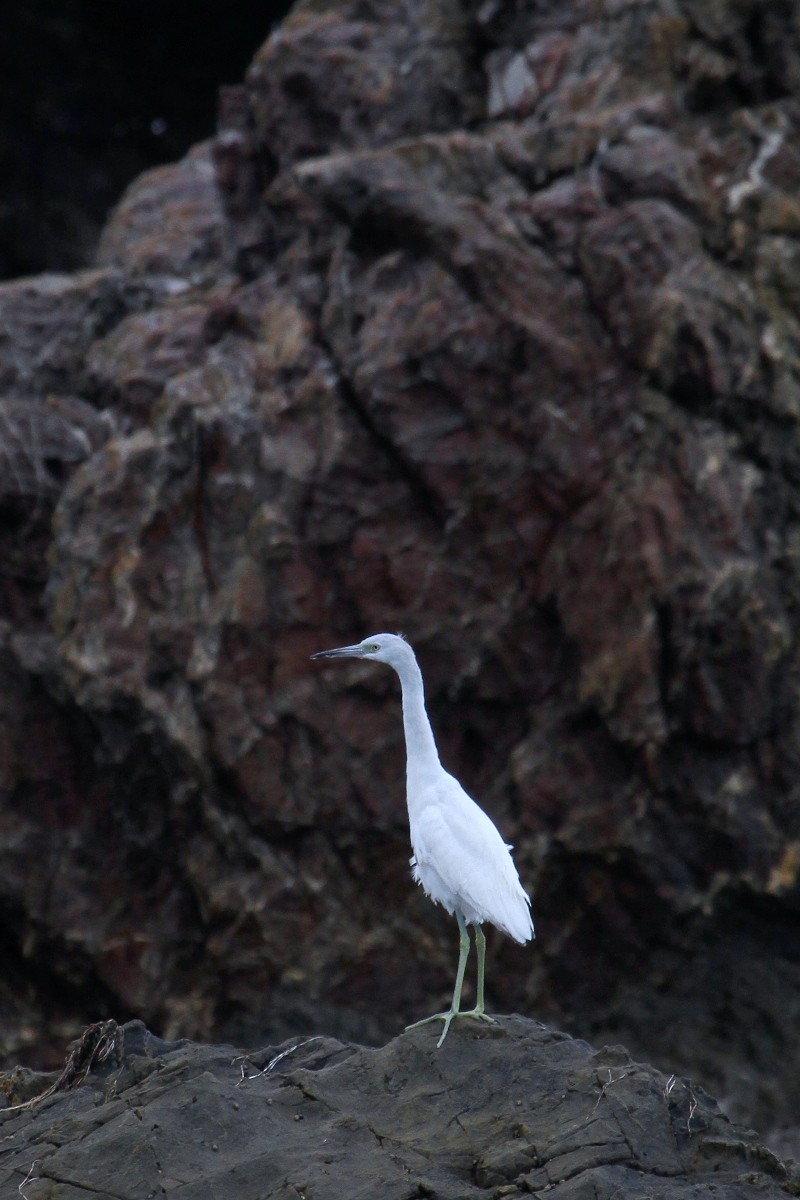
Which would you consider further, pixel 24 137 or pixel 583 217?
pixel 24 137

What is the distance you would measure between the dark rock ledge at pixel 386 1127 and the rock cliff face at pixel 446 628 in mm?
5200

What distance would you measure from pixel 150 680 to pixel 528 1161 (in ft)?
22.1

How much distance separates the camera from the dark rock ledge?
5.73 metres

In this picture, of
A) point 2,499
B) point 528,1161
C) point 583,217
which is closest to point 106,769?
point 2,499

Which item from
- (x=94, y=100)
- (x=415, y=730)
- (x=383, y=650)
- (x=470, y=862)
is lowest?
(x=470, y=862)

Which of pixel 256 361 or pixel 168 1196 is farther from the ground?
pixel 256 361

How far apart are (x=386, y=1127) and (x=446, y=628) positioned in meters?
6.13

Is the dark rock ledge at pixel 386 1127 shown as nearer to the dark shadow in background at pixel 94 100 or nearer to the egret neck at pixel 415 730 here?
the egret neck at pixel 415 730

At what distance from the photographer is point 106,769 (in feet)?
39.8

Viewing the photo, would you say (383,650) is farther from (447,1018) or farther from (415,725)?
(447,1018)

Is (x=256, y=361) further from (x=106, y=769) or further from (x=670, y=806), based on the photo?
(x=670, y=806)

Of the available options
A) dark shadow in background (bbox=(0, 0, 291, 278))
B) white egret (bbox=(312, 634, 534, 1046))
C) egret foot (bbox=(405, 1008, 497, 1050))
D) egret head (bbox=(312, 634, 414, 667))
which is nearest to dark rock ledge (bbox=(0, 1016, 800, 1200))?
egret foot (bbox=(405, 1008, 497, 1050))

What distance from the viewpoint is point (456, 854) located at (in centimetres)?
711

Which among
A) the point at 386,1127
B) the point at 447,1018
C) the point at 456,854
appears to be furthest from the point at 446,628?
the point at 386,1127
